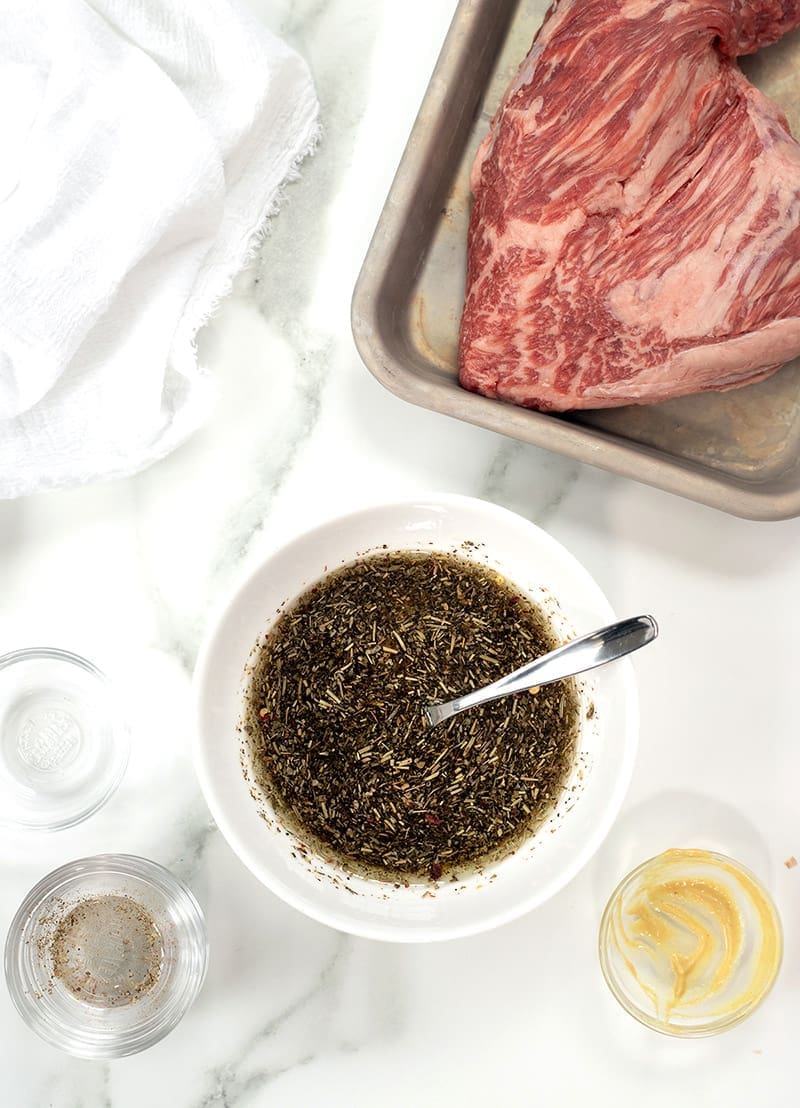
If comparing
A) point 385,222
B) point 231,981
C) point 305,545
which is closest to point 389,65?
point 385,222

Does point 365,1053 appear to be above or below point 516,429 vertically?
below

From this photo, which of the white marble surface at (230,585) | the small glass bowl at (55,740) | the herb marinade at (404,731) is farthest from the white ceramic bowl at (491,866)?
the small glass bowl at (55,740)

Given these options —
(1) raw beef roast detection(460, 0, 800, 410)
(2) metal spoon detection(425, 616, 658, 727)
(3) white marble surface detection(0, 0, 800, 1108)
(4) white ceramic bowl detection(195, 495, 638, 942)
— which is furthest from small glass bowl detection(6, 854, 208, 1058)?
(1) raw beef roast detection(460, 0, 800, 410)

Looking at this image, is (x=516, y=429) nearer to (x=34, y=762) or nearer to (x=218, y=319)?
(x=218, y=319)

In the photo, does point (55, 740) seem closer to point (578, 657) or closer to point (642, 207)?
point (578, 657)

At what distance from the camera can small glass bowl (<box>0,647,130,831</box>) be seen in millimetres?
1495

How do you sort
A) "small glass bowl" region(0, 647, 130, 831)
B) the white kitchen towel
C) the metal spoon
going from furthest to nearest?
"small glass bowl" region(0, 647, 130, 831)
the white kitchen towel
the metal spoon

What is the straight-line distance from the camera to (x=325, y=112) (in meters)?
1.51

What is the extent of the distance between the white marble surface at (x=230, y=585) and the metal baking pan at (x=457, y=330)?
10 cm

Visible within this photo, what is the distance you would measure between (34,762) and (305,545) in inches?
21.5

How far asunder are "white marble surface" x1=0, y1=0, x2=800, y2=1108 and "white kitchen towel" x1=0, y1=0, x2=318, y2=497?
0.07m

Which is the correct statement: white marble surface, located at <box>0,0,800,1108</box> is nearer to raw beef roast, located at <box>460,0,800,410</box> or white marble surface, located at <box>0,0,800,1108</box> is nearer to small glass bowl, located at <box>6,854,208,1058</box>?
small glass bowl, located at <box>6,854,208,1058</box>

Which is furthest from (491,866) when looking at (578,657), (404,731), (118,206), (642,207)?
(118,206)

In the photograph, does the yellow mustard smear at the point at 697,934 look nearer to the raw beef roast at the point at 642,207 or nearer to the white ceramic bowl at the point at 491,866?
the white ceramic bowl at the point at 491,866
